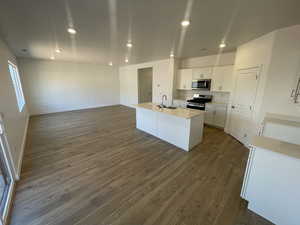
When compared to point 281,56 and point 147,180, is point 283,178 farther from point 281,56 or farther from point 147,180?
point 281,56

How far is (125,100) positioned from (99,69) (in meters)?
2.47

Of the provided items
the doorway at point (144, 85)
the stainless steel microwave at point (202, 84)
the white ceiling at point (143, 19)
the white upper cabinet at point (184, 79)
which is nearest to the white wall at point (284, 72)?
the white ceiling at point (143, 19)

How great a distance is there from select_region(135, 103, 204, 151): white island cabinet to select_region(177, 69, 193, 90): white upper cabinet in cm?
230

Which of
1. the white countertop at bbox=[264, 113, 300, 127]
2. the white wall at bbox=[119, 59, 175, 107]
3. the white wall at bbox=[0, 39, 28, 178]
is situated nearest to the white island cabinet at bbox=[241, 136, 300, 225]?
the white countertop at bbox=[264, 113, 300, 127]

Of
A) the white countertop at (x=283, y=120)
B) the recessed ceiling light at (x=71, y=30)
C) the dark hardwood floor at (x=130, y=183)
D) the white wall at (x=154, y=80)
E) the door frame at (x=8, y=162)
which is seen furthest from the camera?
the white wall at (x=154, y=80)

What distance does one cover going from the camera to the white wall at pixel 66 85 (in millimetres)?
6045

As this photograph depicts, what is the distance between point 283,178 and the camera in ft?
4.63

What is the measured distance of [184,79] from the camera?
557cm

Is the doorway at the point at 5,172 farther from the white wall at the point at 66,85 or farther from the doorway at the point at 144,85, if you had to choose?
the doorway at the point at 144,85

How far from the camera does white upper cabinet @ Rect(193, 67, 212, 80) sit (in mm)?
4784

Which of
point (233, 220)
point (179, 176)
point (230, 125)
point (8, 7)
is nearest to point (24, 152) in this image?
point (8, 7)

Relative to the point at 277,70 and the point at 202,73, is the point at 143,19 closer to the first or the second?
the point at 277,70

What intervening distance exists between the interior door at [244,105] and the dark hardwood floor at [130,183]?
16.1 inches

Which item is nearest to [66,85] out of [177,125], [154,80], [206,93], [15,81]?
[15,81]
